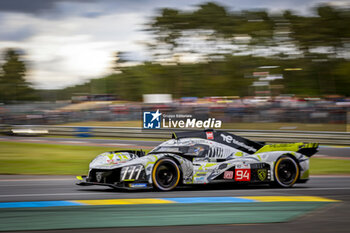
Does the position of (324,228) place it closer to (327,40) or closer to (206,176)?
(206,176)

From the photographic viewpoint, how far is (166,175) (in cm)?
889

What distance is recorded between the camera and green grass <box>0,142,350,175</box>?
13562mm

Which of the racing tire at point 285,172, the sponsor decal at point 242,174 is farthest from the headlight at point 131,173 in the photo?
the racing tire at point 285,172

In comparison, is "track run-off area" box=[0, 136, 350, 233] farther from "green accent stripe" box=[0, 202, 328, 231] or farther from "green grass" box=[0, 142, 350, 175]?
"green grass" box=[0, 142, 350, 175]

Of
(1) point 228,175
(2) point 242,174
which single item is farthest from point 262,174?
(1) point 228,175

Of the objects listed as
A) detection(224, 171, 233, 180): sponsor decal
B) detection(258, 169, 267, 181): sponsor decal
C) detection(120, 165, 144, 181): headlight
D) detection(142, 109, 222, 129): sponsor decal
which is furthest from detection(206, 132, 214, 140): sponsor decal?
detection(142, 109, 222, 129): sponsor decal

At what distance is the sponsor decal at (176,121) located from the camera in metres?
20.6

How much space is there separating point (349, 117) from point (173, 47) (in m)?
26.7

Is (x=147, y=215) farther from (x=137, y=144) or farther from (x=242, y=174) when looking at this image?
(x=137, y=144)

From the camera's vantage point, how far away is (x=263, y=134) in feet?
68.9

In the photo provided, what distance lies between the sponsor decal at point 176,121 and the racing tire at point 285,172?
1093cm

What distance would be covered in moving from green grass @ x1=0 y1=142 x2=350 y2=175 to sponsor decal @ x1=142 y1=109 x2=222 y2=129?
3.19 meters

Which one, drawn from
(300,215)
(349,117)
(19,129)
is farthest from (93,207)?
(19,129)

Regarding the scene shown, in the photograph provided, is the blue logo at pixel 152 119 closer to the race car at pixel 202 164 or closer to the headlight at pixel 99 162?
the race car at pixel 202 164
